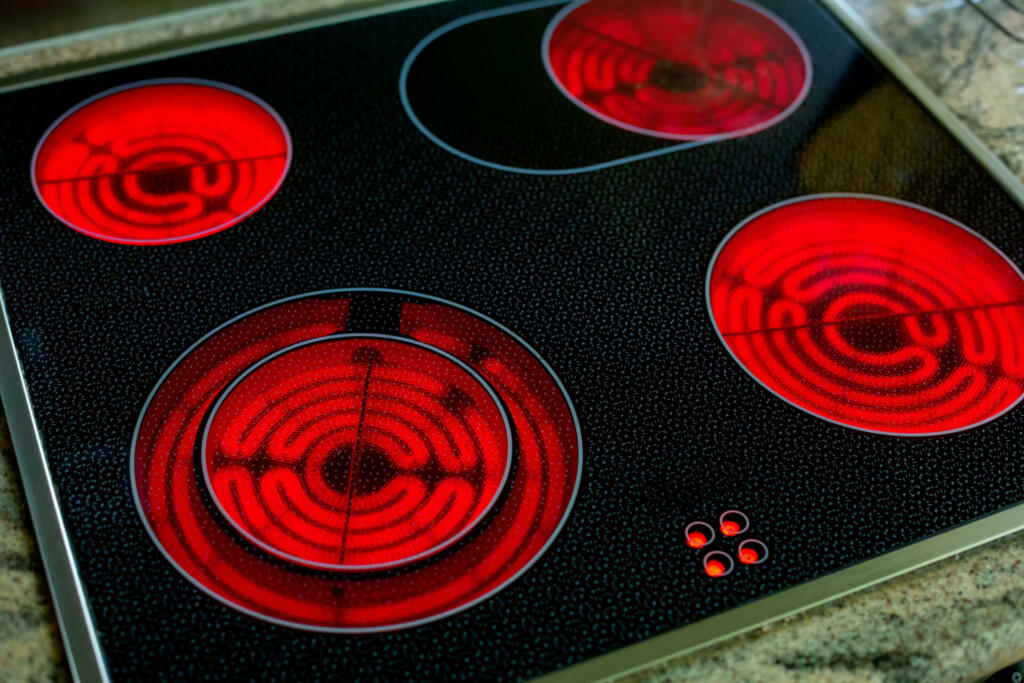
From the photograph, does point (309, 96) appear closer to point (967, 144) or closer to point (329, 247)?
point (329, 247)

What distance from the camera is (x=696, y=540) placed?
0.63 meters

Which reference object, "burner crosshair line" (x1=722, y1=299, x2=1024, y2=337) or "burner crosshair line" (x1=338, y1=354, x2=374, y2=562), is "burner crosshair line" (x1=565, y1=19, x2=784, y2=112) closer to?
"burner crosshair line" (x1=722, y1=299, x2=1024, y2=337)

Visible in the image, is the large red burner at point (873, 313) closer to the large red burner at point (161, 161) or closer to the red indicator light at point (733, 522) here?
the red indicator light at point (733, 522)

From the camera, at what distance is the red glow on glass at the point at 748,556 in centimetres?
63

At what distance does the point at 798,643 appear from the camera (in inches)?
24.0

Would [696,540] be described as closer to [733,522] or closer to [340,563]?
[733,522]

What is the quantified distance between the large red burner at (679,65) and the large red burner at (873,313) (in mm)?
122

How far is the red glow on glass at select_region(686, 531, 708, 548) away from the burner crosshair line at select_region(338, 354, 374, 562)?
0.69 feet

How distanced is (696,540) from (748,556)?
0.03m

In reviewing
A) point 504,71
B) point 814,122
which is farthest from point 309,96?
point 814,122

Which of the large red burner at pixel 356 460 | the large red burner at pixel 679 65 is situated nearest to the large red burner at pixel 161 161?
the large red burner at pixel 356 460

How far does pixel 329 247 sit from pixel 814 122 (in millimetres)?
425

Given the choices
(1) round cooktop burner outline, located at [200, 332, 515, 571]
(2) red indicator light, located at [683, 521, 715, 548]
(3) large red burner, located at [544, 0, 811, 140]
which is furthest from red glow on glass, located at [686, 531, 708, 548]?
(3) large red burner, located at [544, 0, 811, 140]

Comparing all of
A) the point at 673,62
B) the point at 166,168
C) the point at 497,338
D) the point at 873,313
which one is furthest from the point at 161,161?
the point at 873,313
